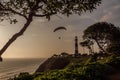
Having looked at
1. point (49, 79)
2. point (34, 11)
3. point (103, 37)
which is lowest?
point (49, 79)

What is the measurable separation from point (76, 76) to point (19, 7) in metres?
10.3

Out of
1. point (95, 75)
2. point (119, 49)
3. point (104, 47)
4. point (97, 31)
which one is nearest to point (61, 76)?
point (95, 75)

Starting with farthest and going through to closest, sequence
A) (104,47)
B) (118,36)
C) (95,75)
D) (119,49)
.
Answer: (104,47) < (118,36) < (119,49) < (95,75)

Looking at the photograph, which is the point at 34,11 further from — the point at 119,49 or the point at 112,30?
the point at 112,30

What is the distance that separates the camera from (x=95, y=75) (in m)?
24.1

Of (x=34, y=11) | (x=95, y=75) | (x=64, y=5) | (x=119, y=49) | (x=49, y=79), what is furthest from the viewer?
(x=119, y=49)

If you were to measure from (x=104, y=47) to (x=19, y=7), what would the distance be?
270ft

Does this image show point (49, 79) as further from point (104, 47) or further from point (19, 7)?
point (104, 47)

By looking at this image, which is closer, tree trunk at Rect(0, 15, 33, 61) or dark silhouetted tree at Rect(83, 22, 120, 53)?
tree trunk at Rect(0, 15, 33, 61)

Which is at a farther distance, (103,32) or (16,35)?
(103,32)

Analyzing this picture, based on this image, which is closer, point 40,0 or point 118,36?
point 40,0

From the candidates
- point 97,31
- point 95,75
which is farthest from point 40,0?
point 97,31

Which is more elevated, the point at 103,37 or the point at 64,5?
the point at 103,37

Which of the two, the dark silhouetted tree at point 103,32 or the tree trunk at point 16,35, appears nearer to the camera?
the tree trunk at point 16,35
